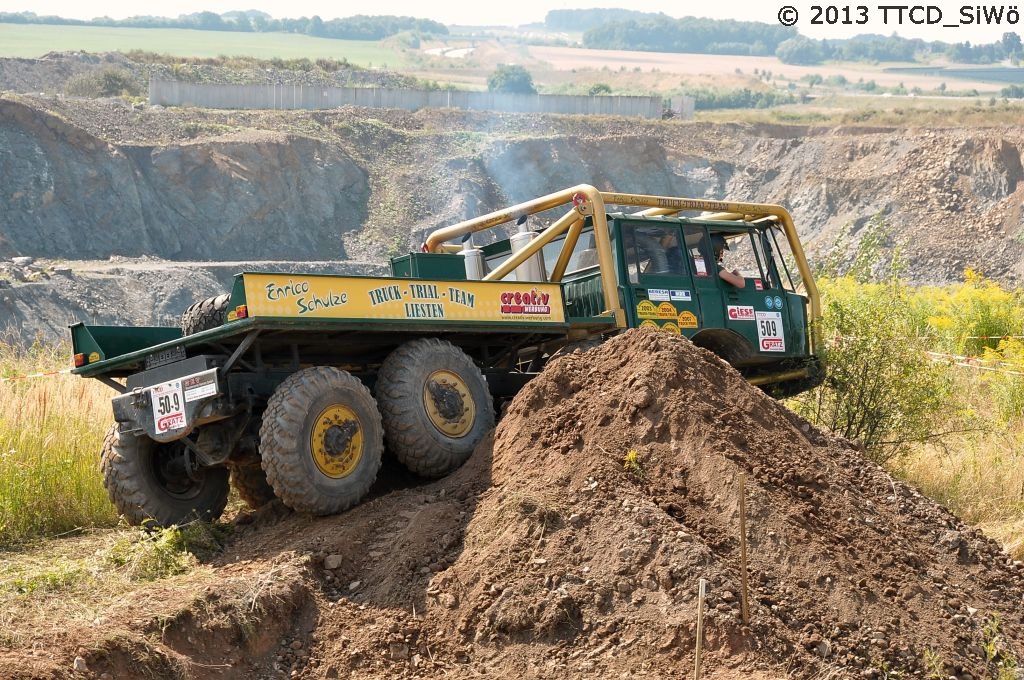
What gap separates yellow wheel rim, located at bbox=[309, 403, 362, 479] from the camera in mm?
8266

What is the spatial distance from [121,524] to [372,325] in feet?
8.52

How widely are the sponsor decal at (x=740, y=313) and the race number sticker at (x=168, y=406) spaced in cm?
581

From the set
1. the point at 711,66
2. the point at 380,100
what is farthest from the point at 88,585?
the point at 711,66

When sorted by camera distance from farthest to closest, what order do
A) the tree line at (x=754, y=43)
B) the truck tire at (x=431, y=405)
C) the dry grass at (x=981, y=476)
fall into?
1. the tree line at (x=754, y=43)
2. the dry grass at (x=981, y=476)
3. the truck tire at (x=431, y=405)

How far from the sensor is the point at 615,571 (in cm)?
685

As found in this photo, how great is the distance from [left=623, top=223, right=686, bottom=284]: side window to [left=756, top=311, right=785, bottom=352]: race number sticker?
1.09 metres

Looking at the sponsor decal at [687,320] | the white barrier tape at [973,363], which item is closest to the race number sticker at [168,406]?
the sponsor decal at [687,320]

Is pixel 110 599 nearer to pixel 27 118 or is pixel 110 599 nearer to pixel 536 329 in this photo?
pixel 536 329

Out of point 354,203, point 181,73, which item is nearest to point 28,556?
point 354,203

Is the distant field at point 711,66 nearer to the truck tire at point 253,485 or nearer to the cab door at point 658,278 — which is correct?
the cab door at point 658,278

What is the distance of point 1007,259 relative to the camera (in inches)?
1554

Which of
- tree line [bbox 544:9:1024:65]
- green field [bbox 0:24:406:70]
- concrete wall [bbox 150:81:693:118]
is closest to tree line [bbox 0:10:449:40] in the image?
green field [bbox 0:24:406:70]

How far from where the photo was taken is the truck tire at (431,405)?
884 cm

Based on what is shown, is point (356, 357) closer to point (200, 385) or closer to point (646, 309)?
point (200, 385)
